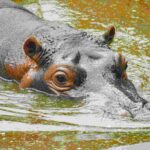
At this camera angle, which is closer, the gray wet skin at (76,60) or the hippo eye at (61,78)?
the gray wet skin at (76,60)

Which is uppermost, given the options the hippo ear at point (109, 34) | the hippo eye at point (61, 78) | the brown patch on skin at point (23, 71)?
the hippo ear at point (109, 34)

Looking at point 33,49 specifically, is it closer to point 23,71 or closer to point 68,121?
point 23,71

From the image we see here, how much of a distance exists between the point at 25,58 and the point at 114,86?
134 centimetres

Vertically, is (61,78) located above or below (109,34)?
below

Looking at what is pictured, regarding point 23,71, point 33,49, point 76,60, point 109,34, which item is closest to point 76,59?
point 76,60

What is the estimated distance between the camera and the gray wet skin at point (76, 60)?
21.1 feet

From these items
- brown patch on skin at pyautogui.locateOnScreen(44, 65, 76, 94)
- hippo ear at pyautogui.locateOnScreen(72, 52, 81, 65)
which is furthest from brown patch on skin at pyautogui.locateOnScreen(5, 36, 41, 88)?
hippo ear at pyautogui.locateOnScreen(72, 52, 81, 65)

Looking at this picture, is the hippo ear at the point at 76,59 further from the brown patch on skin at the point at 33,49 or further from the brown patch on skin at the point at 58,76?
the brown patch on skin at the point at 33,49

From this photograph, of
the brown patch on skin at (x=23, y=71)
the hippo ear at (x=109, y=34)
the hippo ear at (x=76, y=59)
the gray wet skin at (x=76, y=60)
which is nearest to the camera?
the gray wet skin at (x=76, y=60)

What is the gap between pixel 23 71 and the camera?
24.1 feet

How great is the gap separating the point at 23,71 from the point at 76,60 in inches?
33.8

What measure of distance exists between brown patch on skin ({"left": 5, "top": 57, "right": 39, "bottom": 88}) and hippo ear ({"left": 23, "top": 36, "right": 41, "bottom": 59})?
0.12 metres

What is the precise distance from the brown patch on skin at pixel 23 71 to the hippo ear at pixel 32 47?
12 cm

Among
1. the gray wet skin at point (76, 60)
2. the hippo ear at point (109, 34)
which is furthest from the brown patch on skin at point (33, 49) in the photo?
the hippo ear at point (109, 34)
